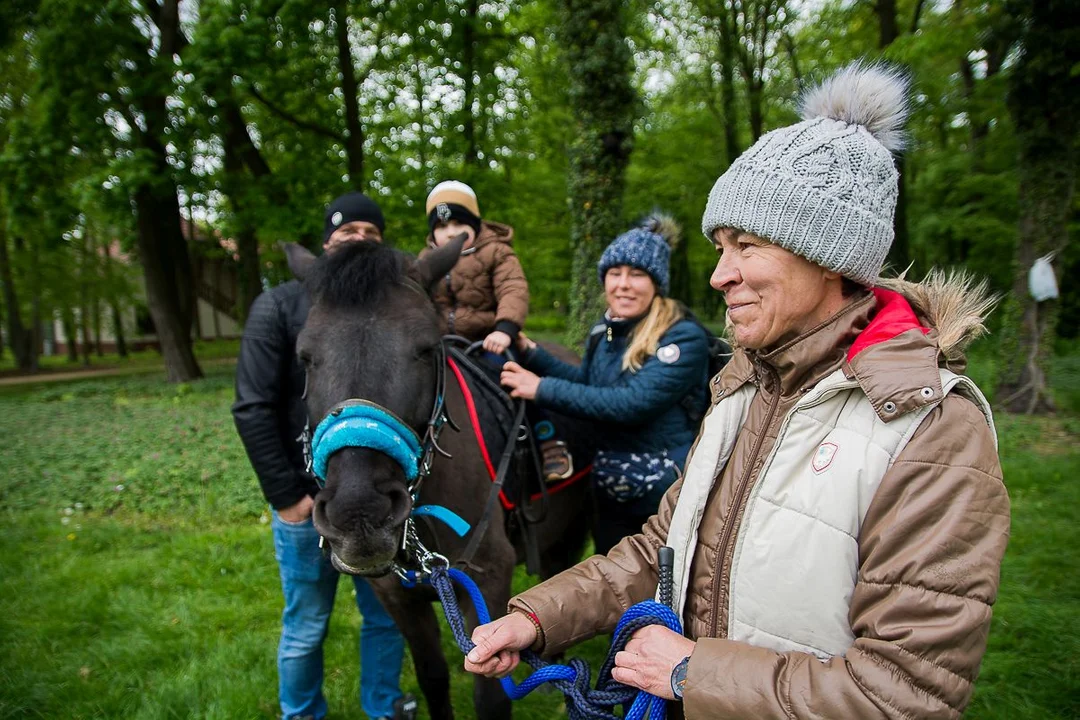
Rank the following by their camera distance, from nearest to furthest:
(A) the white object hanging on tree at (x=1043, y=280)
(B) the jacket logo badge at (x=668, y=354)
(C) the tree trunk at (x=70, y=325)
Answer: (B) the jacket logo badge at (x=668, y=354) < (A) the white object hanging on tree at (x=1043, y=280) < (C) the tree trunk at (x=70, y=325)

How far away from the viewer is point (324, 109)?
46.0ft

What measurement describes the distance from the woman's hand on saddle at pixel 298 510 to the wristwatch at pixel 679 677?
2156 mm

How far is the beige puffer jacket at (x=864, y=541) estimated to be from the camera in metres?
1.10

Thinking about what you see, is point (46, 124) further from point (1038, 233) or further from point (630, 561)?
point (1038, 233)

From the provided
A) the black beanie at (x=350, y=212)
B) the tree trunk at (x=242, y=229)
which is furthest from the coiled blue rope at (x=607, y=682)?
the tree trunk at (x=242, y=229)

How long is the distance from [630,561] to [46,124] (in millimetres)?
14989

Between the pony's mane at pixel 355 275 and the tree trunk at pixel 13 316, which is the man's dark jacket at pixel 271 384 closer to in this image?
the pony's mane at pixel 355 275

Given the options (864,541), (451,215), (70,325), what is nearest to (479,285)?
(451,215)

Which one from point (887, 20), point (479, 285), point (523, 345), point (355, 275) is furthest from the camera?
point (887, 20)

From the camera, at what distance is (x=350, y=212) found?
3.12m

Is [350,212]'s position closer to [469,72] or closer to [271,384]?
[271,384]

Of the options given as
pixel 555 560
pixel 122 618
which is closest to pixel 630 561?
pixel 555 560

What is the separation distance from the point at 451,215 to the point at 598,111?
15.5 ft

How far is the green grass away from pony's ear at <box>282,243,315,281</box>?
2.46 meters
